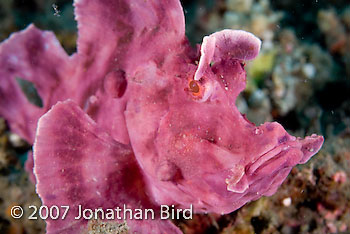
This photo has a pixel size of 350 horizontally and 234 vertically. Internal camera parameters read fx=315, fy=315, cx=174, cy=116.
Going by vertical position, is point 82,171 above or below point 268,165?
below

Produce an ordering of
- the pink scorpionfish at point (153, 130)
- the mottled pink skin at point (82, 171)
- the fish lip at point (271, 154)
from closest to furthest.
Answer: the fish lip at point (271, 154) → the pink scorpionfish at point (153, 130) → the mottled pink skin at point (82, 171)

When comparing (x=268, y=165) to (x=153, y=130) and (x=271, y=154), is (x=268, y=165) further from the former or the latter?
(x=153, y=130)

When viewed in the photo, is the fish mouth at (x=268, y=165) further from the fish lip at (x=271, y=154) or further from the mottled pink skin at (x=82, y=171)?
the mottled pink skin at (x=82, y=171)

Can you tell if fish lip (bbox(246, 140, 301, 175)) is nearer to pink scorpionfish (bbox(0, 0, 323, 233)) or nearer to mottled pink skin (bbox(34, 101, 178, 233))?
pink scorpionfish (bbox(0, 0, 323, 233))

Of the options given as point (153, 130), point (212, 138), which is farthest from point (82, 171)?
point (212, 138)

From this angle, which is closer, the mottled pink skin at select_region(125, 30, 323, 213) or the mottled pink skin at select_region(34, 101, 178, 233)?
the mottled pink skin at select_region(125, 30, 323, 213)

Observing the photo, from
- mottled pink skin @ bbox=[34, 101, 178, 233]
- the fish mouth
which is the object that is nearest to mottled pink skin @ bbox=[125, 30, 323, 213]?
the fish mouth

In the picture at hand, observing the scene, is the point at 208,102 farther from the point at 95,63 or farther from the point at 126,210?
the point at 95,63

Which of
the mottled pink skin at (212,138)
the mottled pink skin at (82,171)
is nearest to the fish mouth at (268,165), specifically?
the mottled pink skin at (212,138)

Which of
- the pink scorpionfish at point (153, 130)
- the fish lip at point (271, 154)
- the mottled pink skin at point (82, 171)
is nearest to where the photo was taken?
the fish lip at point (271, 154)
